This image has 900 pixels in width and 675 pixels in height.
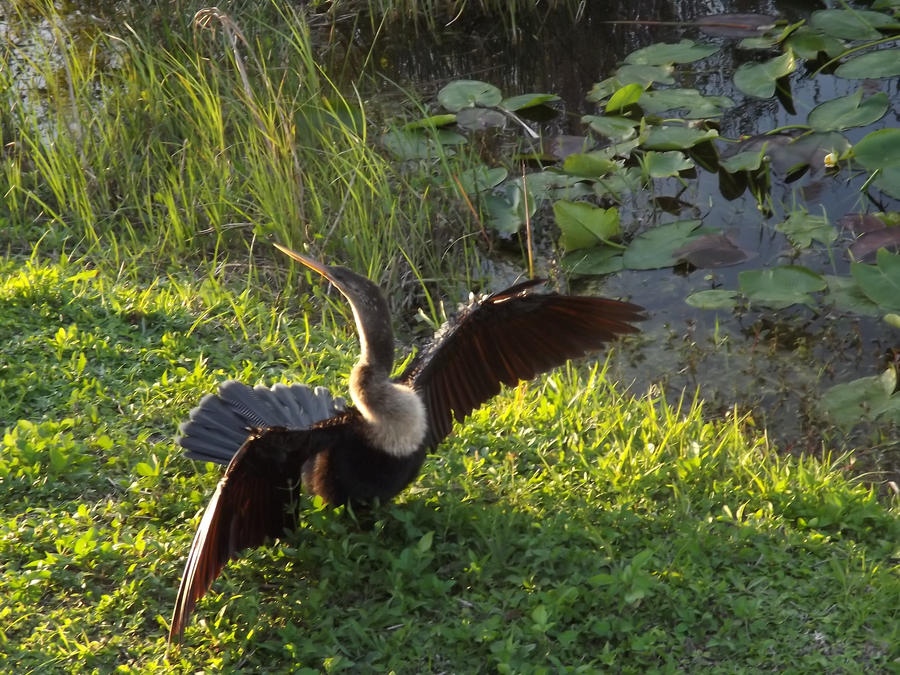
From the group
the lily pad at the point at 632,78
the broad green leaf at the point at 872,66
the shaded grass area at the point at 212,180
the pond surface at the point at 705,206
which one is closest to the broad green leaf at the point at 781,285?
the pond surface at the point at 705,206

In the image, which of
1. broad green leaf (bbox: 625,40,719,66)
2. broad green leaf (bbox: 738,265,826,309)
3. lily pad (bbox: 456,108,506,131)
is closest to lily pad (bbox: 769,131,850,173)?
broad green leaf (bbox: 738,265,826,309)

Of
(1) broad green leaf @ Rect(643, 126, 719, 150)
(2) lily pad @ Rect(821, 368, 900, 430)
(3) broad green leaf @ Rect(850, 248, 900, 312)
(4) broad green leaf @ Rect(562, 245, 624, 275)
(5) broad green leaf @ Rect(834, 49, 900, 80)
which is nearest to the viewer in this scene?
(2) lily pad @ Rect(821, 368, 900, 430)

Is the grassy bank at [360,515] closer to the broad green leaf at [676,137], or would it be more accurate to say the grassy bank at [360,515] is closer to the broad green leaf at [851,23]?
the broad green leaf at [676,137]

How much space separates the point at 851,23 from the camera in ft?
19.4

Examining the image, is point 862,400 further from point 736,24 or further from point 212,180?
point 736,24

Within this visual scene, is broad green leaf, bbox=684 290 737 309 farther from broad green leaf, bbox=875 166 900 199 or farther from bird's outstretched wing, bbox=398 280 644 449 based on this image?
bird's outstretched wing, bbox=398 280 644 449

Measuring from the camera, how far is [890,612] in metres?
2.70

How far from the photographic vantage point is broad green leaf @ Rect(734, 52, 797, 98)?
5.56 meters

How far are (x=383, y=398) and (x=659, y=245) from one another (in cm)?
240

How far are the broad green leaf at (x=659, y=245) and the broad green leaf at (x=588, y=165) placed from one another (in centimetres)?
46

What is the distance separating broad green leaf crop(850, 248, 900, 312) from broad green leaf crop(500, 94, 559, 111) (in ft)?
7.38

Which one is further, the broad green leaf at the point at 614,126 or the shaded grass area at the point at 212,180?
the broad green leaf at the point at 614,126

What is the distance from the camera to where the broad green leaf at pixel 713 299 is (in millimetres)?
4398

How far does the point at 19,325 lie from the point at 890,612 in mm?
3029
